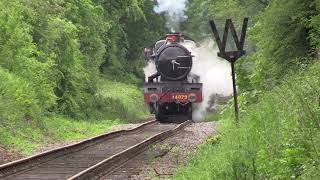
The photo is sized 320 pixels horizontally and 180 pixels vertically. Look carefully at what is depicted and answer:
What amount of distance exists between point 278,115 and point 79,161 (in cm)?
514

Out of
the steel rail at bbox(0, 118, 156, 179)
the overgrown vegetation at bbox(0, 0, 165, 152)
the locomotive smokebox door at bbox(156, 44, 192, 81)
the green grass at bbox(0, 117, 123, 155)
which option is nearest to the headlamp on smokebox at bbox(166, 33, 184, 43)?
the locomotive smokebox door at bbox(156, 44, 192, 81)

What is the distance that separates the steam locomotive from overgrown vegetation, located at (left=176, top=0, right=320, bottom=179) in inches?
266

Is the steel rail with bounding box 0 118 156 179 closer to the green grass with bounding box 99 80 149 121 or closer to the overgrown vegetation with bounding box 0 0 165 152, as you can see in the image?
the overgrown vegetation with bounding box 0 0 165 152

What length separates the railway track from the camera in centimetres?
1041

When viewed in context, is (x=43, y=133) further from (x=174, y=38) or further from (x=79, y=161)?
(x=174, y=38)

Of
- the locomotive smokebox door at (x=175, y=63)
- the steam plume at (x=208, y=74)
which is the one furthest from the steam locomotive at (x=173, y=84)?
the steam plume at (x=208, y=74)

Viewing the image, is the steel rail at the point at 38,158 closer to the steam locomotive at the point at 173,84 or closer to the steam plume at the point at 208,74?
the steam locomotive at the point at 173,84

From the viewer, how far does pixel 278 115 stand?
29.2 feet

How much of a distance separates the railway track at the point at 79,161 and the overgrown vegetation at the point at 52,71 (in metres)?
1.61

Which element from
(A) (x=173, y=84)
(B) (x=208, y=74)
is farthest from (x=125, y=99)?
(A) (x=173, y=84)

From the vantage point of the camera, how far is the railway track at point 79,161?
34.1 feet

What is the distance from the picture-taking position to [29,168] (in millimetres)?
11281

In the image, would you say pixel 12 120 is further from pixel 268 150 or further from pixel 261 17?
pixel 268 150

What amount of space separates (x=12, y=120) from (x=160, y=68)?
36.2 feet
